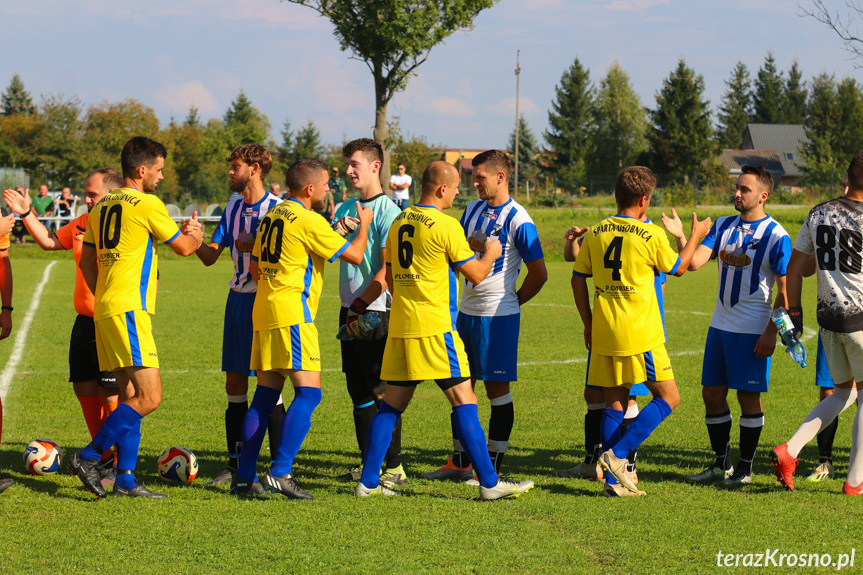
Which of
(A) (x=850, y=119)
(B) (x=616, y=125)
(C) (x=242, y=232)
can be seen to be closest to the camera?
(C) (x=242, y=232)

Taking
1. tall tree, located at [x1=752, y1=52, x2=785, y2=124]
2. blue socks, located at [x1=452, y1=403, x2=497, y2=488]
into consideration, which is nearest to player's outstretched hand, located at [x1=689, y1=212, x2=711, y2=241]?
blue socks, located at [x1=452, y1=403, x2=497, y2=488]

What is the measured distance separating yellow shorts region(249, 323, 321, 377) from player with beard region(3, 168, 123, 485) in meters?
1.52

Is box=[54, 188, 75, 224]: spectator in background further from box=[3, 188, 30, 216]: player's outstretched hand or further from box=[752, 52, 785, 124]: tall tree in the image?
box=[752, 52, 785, 124]: tall tree

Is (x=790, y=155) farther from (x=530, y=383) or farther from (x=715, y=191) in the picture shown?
(x=530, y=383)

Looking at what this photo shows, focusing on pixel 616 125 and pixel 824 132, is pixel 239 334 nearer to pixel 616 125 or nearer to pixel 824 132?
pixel 824 132

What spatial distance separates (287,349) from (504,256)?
174 centimetres

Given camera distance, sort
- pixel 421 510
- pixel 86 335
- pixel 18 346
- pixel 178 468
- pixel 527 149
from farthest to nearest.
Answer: pixel 527 149
pixel 18 346
pixel 86 335
pixel 178 468
pixel 421 510

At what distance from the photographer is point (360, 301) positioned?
18.9ft

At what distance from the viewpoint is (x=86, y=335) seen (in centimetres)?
623

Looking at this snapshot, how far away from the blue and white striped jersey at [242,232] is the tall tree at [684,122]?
61951 mm

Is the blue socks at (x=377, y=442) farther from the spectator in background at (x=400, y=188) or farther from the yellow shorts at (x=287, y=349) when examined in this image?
the spectator in background at (x=400, y=188)

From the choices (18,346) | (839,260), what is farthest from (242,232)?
(18,346)

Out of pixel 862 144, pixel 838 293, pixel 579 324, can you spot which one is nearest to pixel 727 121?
pixel 862 144

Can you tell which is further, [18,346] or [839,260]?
[18,346]
